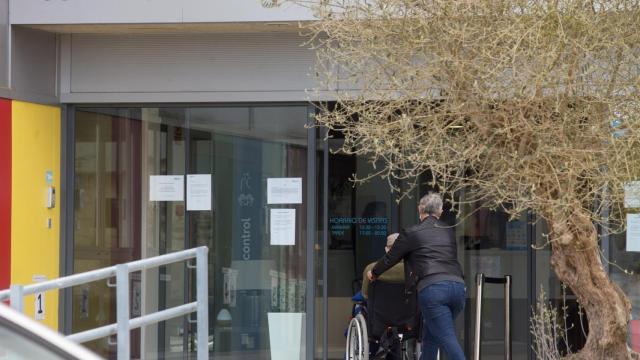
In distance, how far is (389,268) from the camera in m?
7.96

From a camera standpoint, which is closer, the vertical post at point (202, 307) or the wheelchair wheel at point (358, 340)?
the vertical post at point (202, 307)

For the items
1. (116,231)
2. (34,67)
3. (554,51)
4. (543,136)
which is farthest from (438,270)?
(34,67)

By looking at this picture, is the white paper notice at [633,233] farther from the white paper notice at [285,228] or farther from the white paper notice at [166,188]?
the white paper notice at [166,188]

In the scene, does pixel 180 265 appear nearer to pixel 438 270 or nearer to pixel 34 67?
pixel 34 67

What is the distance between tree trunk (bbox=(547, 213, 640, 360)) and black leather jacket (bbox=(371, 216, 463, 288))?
3.60ft

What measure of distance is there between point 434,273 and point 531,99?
213 cm

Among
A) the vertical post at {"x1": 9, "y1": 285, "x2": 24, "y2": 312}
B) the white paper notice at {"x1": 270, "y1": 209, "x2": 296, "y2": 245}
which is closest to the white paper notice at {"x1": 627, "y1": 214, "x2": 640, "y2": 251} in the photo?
the white paper notice at {"x1": 270, "y1": 209, "x2": 296, "y2": 245}

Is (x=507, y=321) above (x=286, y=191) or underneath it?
underneath

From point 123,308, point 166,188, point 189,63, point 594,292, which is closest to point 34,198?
point 166,188

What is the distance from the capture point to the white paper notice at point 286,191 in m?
9.64

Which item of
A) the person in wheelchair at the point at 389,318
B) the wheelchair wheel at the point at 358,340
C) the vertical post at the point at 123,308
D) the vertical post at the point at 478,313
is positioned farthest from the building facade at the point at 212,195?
the vertical post at the point at 123,308

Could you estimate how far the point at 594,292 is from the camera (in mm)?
6719

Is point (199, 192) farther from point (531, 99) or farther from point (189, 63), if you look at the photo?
point (531, 99)

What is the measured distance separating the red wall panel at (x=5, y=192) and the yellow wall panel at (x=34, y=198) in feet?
0.19
